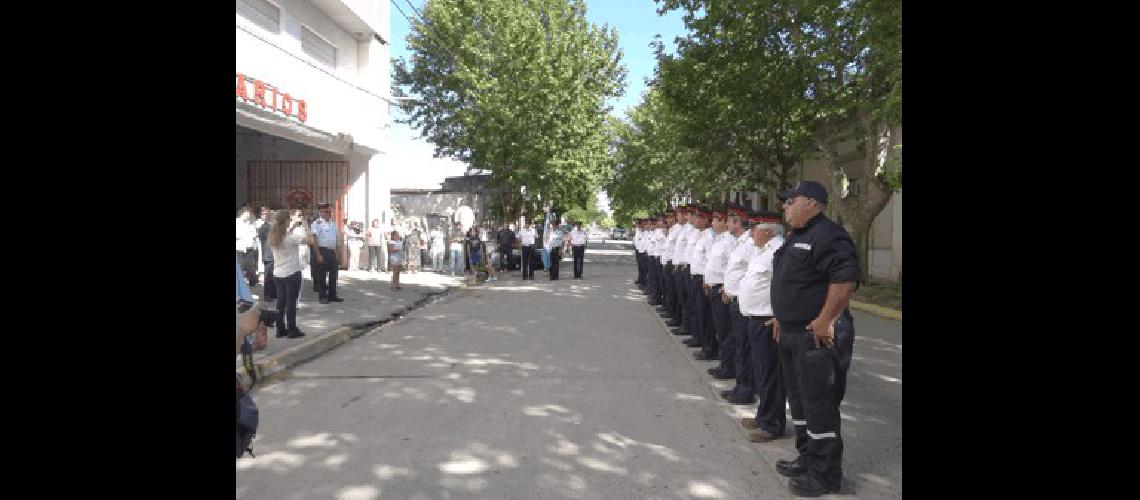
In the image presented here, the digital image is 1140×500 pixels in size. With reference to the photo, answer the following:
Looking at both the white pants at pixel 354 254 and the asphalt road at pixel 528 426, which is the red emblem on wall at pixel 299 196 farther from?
the asphalt road at pixel 528 426

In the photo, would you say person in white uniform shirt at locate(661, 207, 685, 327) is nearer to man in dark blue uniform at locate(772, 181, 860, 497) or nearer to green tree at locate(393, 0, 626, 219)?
man in dark blue uniform at locate(772, 181, 860, 497)

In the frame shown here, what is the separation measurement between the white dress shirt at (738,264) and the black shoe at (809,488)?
2.21 metres

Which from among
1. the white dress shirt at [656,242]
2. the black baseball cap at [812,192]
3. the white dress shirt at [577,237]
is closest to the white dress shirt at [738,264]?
the black baseball cap at [812,192]

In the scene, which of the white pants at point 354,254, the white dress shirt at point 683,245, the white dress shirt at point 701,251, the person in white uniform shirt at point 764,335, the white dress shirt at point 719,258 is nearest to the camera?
the person in white uniform shirt at point 764,335

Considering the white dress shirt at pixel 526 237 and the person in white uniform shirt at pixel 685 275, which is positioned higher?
the white dress shirt at pixel 526 237

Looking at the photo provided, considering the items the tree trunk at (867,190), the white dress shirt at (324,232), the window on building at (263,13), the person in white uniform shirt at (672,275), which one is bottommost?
the person in white uniform shirt at (672,275)

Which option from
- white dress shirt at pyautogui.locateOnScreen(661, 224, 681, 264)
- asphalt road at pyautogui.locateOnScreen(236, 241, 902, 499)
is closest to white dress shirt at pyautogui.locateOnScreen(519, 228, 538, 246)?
white dress shirt at pyautogui.locateOnScreen(661, 224, 681, 264)

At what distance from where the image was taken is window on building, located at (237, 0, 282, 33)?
15.3 metres

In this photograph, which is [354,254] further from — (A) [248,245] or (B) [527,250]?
(A) [248,245]

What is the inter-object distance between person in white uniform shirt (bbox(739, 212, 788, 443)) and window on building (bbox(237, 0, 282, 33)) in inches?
514

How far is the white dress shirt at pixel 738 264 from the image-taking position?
239 inches
